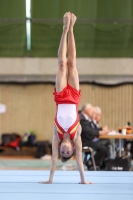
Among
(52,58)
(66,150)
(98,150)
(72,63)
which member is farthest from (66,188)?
(52,58)

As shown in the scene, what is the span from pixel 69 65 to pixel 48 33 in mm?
7330

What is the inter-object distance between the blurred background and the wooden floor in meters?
6.46

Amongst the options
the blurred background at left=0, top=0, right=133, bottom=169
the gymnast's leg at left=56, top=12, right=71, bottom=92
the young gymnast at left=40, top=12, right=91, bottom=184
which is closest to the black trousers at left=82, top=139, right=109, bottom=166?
the young gymnast at left=40, top=12, right=91, bottom=184

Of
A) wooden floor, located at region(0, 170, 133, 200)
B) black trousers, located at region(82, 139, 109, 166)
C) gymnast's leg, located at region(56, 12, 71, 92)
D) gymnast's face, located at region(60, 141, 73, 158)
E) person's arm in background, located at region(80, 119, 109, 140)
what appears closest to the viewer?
wooden floor, located at region(0, 170, 133, 200)

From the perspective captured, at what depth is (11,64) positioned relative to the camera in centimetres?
1500

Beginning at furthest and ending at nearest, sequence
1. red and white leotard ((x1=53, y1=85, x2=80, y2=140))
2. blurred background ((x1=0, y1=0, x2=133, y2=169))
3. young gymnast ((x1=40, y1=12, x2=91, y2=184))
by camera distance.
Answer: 1. blurred background ((x1=0, y1=0, x2=133, y2=169))
2. red and white leotard ((x1=53, y1=85, x2=80, y2=140))
3. young gymnast ((x1=40, y1=12, x2=91, y2=184))

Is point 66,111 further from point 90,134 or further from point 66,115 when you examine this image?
point 90,134

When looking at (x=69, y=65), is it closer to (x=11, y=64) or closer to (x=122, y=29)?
(x=122, y=29)

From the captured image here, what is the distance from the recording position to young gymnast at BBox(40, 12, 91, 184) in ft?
19.8

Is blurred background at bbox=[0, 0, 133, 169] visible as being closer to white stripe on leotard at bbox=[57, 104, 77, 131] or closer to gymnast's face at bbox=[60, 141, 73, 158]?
white stripe on leotard at bbox=[57, 104, 77, 131]

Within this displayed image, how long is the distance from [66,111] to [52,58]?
8.65 m

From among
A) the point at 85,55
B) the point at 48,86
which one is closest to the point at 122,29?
the point at 85,55

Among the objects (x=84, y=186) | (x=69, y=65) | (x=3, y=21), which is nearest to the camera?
(x=84, y=186)

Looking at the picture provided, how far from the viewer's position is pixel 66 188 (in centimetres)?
569
